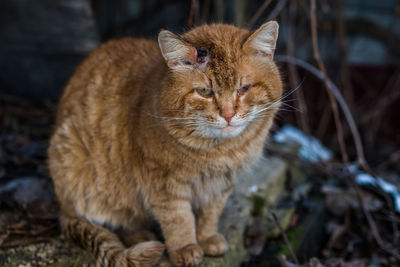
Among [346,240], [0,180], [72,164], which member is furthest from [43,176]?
[346,240]

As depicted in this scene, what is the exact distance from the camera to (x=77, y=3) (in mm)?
3219

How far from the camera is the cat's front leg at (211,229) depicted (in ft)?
7.02

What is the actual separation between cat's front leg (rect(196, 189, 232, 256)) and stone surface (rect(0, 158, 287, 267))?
0.06 meters

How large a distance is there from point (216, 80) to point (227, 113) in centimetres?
16

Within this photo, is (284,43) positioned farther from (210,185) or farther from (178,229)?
(178,229)

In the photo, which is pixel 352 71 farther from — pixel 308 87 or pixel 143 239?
pixel 143 239

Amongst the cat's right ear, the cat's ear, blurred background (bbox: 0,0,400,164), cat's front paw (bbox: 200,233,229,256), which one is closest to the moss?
cat's front paw (bbox: 200,233,229,256)

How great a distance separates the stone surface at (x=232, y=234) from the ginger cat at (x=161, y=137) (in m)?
0.07

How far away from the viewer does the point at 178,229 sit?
203cm

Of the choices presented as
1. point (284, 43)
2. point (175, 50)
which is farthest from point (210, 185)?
point (284, 43)

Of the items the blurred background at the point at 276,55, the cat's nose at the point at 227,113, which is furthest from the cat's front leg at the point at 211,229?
the blurred background at the point at 276,55

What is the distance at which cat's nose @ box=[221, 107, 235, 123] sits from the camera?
174 cm

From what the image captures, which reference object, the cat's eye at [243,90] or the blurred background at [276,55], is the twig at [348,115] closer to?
the blurred background at [276,55]

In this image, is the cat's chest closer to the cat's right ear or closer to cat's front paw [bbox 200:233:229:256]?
cat's front paw [bbox 200:233:229:256]
